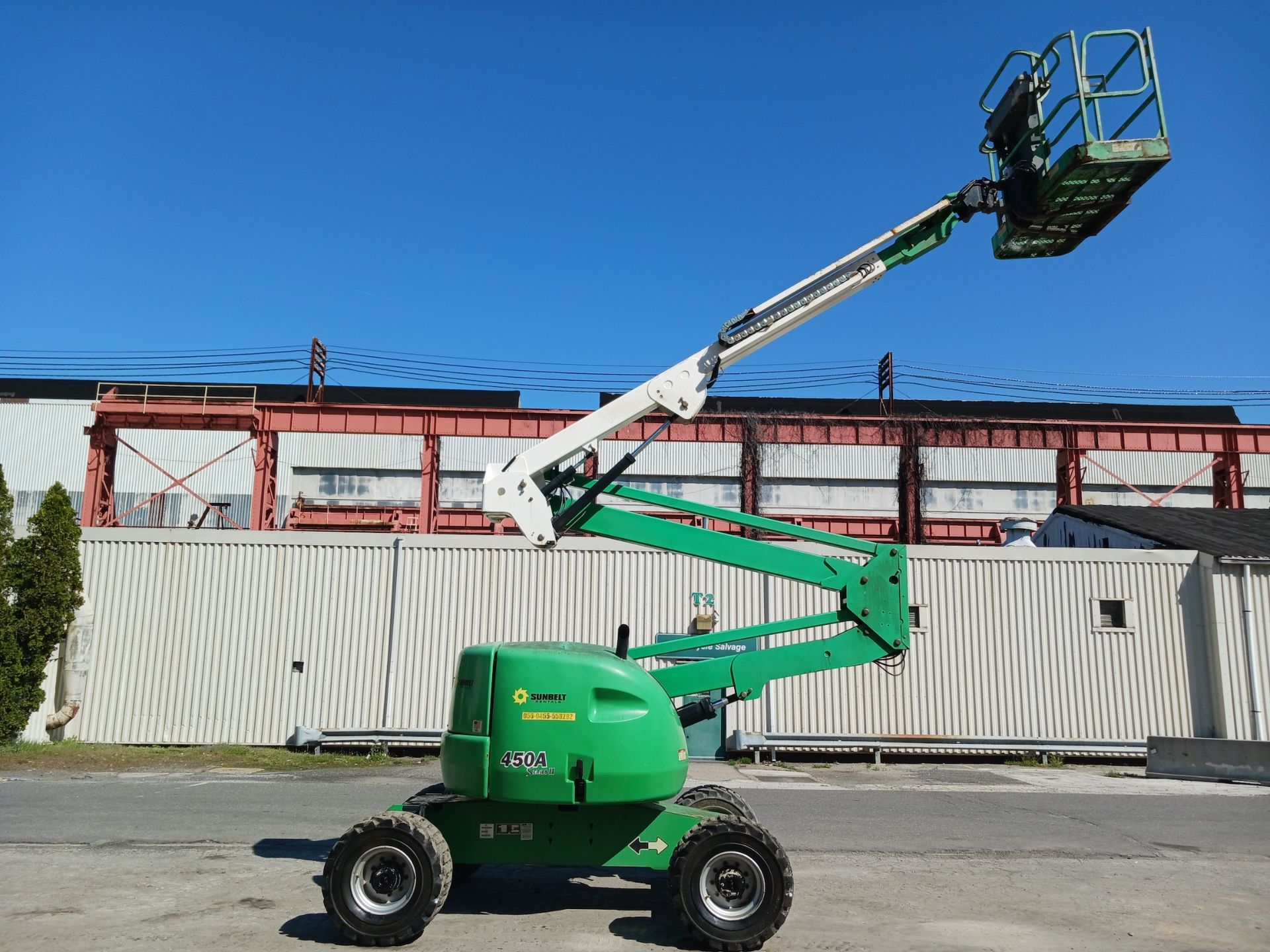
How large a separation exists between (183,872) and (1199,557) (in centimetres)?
1903

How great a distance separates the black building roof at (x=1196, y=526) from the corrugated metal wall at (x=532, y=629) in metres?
1.00

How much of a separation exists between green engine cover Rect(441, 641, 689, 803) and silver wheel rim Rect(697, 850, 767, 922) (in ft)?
2.04

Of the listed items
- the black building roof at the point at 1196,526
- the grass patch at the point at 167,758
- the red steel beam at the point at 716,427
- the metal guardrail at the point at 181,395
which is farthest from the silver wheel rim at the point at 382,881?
the metal guardrail at the point at 181,395

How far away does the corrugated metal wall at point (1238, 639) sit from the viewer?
1836 centimetres

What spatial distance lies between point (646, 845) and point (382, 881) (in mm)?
1850

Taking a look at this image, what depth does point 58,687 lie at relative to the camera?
18031mm

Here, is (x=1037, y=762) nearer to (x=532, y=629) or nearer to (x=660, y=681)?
(x=532, y=629)

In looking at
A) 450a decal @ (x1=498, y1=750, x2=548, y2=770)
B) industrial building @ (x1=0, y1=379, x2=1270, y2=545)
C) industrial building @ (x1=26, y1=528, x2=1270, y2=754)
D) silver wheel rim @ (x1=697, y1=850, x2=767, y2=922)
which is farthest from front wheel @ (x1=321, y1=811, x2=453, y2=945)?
industrial building @ (x1=0, y1=379, x2=1270, y2=545)

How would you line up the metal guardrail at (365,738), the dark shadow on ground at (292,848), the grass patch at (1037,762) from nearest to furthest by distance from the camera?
the dark shadow on ground at (292,848) < the metal guardrail at (365,738) < the grass patch at (1037,762)

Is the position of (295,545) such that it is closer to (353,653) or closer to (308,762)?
(353,653)

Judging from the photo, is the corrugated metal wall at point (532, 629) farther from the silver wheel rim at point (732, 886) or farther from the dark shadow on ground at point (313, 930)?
the silver wheel rim at point (732, 886)

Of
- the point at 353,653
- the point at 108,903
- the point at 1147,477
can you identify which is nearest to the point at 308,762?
the point at 353,653

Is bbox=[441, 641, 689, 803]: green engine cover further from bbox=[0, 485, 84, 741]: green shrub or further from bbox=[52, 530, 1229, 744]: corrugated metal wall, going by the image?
bbox=[0, 485, 84, 741]: green shrub

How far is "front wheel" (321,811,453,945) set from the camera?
6258 millimetres
